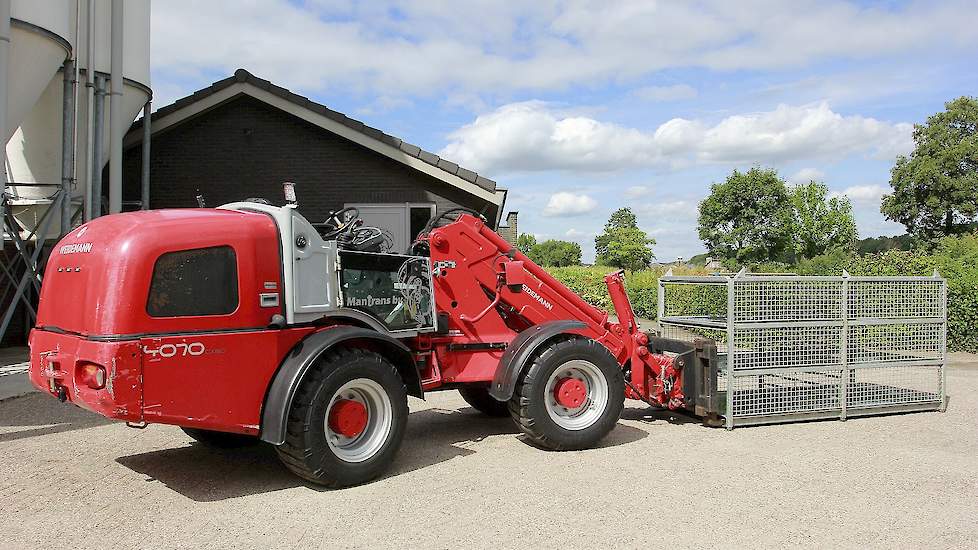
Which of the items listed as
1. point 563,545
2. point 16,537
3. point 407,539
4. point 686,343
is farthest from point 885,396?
point 16,537

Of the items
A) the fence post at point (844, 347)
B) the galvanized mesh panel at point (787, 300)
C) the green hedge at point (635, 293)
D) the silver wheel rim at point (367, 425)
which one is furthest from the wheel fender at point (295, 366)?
the green hedge at point (635, 293)

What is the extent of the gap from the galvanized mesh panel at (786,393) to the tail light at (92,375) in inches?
221

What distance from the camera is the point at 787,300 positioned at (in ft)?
26.0

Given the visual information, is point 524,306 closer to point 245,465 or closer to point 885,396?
point 245,465

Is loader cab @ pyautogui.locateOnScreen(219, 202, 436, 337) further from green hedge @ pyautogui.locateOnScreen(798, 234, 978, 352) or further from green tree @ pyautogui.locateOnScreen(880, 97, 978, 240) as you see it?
green tree @ pyautogui.locateOnScreen(880, 97, 978, 240)

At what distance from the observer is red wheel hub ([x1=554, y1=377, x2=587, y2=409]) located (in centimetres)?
693

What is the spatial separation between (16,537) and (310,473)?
1743 millimetres

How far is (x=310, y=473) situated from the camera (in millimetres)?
5430

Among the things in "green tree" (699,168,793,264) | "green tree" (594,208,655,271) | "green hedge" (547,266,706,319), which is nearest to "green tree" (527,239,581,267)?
"green tree" (594,208,655,271)

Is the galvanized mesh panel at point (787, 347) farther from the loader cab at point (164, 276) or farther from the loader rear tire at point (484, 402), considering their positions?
the loader cab at point (164, 276)

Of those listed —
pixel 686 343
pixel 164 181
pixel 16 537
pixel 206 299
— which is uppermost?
pixel 164 181

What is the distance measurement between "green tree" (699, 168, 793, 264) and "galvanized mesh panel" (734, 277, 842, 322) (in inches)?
1403

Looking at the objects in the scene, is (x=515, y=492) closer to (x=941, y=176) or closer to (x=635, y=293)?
(x=635, y=293)

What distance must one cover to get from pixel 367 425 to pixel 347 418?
219 millimetres
